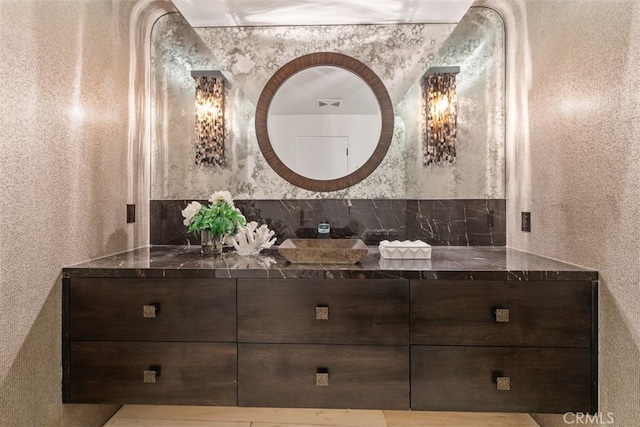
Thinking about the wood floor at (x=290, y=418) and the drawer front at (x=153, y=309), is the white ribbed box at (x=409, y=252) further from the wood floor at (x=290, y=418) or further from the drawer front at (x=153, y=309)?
the wood floor at (x=290, y=418)

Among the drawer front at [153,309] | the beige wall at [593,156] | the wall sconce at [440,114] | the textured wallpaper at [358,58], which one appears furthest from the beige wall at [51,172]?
the beige wall at [593,156]

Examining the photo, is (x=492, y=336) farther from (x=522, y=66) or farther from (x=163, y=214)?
(x=163, y=214)

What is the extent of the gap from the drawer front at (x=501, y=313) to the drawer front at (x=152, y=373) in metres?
0.80

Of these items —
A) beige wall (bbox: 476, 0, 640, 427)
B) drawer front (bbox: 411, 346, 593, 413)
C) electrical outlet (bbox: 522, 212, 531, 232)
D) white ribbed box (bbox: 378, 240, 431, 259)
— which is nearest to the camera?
beige wall (bbox: 476, 0, 640, 427)

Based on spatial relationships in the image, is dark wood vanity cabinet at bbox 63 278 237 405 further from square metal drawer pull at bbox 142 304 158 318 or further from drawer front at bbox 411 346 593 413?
drawer front at bbox 411 346 593 413

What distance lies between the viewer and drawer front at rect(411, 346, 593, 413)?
1.49 meters

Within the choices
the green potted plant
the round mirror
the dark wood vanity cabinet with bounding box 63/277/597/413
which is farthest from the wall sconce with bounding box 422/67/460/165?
the green potted plant

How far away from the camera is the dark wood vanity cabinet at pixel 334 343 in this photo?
150 centimetres

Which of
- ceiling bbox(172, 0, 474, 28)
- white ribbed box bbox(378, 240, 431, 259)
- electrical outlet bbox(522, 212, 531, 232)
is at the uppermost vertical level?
ceiling bbox(172, 0, 474, 28)

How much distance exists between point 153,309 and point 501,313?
139 centimetres

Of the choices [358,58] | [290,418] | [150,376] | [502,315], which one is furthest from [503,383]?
[358,58]

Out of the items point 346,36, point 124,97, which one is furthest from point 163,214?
point 346,36

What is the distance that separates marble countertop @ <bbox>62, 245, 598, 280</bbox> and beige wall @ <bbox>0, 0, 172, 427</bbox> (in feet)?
0.58

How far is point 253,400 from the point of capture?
1.55 m
